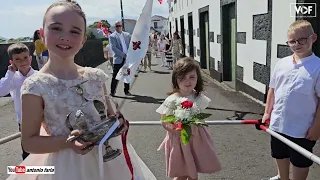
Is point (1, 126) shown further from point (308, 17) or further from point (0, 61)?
point (0, 61)

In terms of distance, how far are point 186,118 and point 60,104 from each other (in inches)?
49.9

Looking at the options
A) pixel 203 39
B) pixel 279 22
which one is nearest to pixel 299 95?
pixel 279 22

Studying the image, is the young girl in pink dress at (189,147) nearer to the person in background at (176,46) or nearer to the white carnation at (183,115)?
the white carnation at (183,115)

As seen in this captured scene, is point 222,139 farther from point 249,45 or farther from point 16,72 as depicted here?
point 249,45

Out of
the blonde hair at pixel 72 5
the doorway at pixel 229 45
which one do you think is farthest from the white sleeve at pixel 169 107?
the doorway at pixel 229 45

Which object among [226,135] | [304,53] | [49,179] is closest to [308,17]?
[226,135]

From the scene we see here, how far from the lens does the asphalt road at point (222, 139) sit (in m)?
3.96

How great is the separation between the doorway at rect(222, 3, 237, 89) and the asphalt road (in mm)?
1365

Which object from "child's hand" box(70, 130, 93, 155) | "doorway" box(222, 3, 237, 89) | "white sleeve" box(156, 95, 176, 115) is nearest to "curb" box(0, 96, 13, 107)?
"doorway" box(222, 3, 237, 89)

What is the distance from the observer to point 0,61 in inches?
520

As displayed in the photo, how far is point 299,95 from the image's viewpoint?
2828 mm

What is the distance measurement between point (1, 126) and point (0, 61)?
7548 mm

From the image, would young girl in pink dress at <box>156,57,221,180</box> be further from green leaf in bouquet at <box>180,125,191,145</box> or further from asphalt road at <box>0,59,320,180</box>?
asphalt road at <box>0,59,320,180</box>

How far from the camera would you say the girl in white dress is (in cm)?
158
